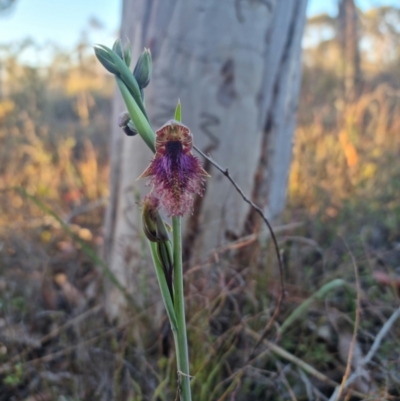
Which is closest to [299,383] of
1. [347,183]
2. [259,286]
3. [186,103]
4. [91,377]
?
[259,286]

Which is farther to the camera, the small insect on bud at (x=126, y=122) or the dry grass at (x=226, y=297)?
the dry grass at (x=226, y=297)

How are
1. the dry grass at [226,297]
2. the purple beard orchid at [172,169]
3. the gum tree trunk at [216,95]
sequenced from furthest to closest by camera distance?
the gum tree trunk at [216,95] → the dry grass at [226,297] → the purple beard orchid at [172,169]

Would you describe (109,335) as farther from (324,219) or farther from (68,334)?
(324,219)

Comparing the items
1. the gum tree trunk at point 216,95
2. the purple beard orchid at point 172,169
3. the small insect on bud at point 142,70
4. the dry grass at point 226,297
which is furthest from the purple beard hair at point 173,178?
the gum tree trunk at point 216,95

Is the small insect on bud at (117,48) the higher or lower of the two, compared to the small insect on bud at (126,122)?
higher

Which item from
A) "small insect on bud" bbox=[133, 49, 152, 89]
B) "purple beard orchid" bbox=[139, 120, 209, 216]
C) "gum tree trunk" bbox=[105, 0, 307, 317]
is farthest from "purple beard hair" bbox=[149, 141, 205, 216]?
"gum tree trunk" bbox=[105, 0, 307, 317]

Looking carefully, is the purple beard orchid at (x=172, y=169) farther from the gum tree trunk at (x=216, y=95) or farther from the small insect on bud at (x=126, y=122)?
the gum tree trunk at (x=216, y=95)

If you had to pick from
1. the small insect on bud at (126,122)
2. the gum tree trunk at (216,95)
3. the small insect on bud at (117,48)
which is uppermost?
the gum tree trunk at (216,95)

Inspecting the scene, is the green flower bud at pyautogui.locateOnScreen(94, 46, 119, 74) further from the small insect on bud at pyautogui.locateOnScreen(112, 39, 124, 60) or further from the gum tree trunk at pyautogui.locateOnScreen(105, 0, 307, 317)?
the gum tree trunk at pyautogui.locateOnScreen(105, 0, 307, 317)
